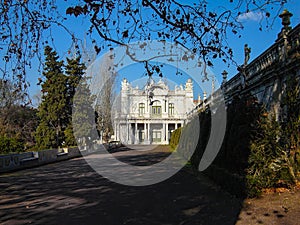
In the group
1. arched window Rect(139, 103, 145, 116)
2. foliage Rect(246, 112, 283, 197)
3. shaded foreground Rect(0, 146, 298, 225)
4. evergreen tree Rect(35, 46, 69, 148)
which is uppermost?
arched window Rect(139, 103, 145, 116)

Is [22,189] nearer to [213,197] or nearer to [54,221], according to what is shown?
[54,221]

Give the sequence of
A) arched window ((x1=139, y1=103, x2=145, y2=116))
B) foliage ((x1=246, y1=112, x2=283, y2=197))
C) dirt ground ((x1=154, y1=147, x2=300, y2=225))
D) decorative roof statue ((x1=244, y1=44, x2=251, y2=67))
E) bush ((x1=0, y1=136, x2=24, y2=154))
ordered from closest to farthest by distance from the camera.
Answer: dirt ground ((x1=154, y1=147, x2=300, y2=225)) < foliage ((x1=246, y1=112, x2=283, y2=197)) < decorative roof statue ((x1=244, y1=44, x2=251, y2=67)) < bush ((x1=0, y1=136, x2=24, y2=154)) < arched window ((x1=139, y1=103, x2=145, y2=116))

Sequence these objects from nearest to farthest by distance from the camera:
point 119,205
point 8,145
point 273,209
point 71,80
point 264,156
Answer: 1. point 273,209
2. point 119,205
3. point 264,156
4. point 8,145
5. point 71,80

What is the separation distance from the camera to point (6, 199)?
9883 millimetres

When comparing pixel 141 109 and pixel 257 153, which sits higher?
pixel 141 109

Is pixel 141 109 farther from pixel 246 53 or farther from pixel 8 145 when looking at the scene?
pixel 246 53

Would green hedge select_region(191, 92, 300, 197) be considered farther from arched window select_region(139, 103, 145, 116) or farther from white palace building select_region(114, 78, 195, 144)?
arched window select_region(139, 103, 145, 116)

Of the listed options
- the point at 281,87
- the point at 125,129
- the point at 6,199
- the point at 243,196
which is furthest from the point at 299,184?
the point at 125,129

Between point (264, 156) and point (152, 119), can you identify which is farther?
point (152, 119)

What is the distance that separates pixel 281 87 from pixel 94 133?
32985mm

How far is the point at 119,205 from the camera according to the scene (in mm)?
8328

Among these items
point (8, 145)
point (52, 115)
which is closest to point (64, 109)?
point (52, 115)

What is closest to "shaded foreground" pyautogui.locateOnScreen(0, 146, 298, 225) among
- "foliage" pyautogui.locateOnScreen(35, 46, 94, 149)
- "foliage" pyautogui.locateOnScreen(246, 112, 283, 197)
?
"foliage" pyautogui.locateOnScreen(246, 112, 283, 197)

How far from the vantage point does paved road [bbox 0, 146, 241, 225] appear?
6832mm
